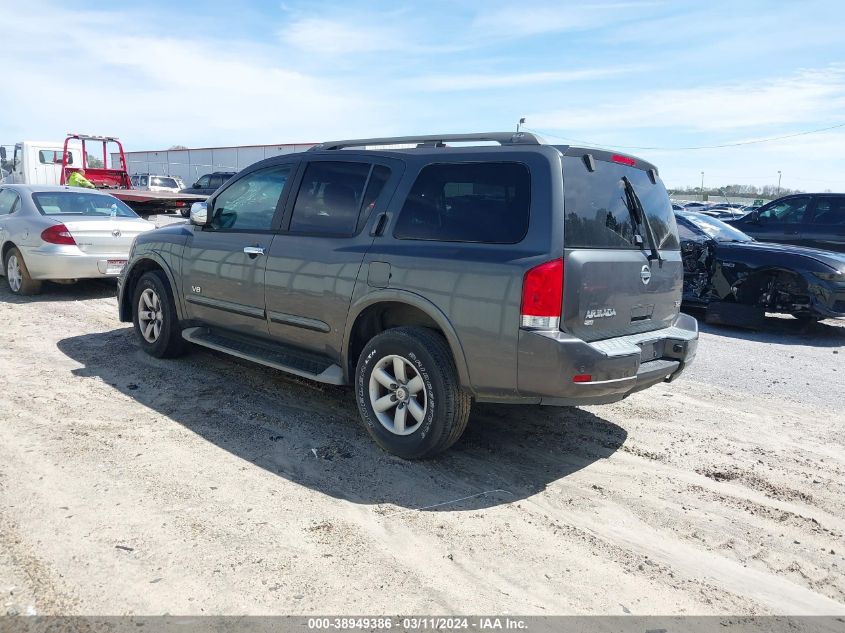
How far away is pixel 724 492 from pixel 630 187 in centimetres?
199

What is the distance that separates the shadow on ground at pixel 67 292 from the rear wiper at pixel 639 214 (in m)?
7.73

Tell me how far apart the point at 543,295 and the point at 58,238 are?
7543mm

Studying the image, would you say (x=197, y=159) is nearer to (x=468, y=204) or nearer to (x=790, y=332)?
(x=790, y=332)

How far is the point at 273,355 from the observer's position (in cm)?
507

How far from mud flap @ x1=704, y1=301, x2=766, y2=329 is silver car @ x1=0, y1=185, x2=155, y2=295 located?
26.1 ft

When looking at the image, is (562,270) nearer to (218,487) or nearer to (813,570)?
(813,570)

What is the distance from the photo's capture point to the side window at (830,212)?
37.4 ft

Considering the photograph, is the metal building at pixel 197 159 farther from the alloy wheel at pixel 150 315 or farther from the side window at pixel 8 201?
the alloy wheel at pixel 150 315

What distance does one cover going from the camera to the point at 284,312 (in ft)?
16.2

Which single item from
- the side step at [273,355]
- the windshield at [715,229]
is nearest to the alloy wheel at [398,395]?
the side step at [273,355]

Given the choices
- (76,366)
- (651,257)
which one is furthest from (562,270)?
(76,366)

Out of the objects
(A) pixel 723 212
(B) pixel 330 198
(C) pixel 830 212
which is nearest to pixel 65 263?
(B) pixel 330 198

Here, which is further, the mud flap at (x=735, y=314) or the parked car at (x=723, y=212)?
the parked car at (x=723, y=212)

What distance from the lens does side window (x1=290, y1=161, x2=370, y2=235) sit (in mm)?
4648
